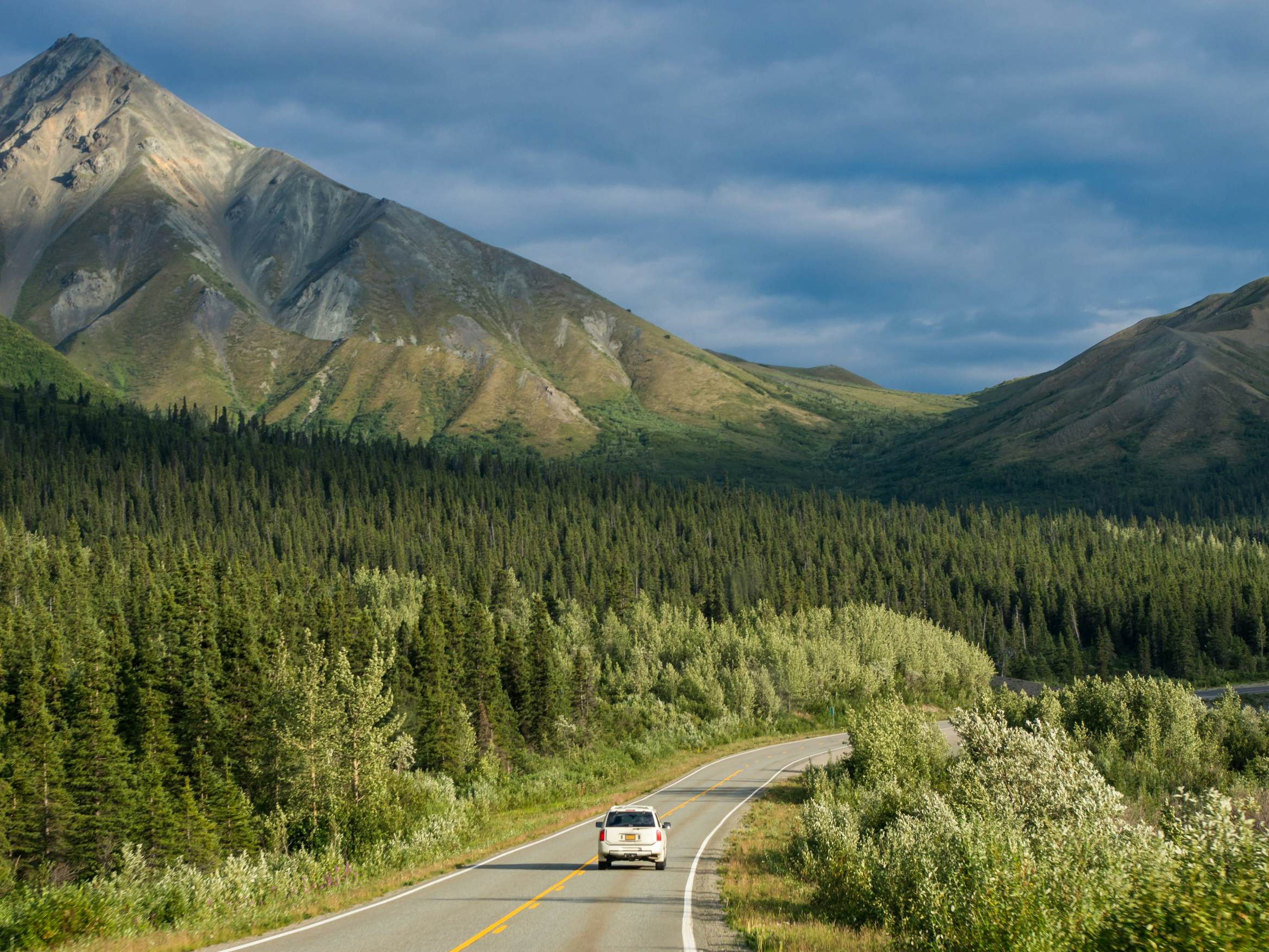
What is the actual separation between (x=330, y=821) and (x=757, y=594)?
145 m

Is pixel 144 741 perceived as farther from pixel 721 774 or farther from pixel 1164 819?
pixel 1164 819

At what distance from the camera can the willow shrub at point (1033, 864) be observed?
1218 cm

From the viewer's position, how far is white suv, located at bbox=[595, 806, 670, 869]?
3053 cm

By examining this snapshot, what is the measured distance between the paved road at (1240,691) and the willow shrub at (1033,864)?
9390 cm

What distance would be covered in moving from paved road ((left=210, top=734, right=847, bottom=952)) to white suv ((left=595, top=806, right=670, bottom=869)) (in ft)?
1.36

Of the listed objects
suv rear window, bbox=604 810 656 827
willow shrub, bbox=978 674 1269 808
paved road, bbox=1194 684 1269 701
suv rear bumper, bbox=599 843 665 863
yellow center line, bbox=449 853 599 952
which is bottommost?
paved road, bbox=1194 684 1269 701

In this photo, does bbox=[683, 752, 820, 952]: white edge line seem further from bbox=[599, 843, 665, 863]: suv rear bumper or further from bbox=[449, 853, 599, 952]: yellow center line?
bbox=[449, 853, 599, 952]: yellow center line

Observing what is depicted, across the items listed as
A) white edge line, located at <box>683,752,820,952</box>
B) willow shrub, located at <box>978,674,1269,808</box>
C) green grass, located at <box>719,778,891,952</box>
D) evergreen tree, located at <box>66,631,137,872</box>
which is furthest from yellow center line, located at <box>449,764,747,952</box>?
evergreen tree, located at <box>66,631,137,872</box>

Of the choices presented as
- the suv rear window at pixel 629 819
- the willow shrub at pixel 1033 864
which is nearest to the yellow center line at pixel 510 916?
the suv rear window at pixel 629 819

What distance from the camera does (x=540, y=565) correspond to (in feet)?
604

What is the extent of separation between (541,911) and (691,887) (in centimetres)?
641

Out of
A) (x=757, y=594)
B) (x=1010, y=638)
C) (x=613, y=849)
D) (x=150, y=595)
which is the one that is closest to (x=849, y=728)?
(x=613, y=849)

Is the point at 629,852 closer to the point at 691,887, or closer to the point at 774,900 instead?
the point at 691,887

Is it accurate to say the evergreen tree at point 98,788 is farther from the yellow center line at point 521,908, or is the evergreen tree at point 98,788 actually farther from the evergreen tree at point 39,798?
the yellow center line at point 521,908
